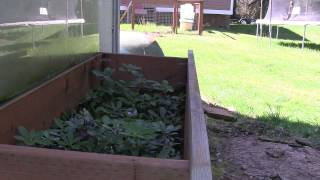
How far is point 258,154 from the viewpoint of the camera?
4160mm

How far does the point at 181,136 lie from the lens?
239 cm

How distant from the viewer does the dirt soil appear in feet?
12.2

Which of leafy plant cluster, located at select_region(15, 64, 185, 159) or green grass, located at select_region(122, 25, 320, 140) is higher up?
leafy plant cluster, located at select_region(15, 64, 185, 159)

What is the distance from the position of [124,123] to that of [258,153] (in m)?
2.38

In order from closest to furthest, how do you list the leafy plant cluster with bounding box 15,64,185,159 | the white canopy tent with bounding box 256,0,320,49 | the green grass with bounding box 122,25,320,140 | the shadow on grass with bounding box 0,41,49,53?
the leafy plant cluster with bounding box 15,64,185,159, the shadow on grass with bounding box 0,41,49,53, the green grass with bounding box 122,25,320,140, the white canopy tent with bounding box 256,0,320,49

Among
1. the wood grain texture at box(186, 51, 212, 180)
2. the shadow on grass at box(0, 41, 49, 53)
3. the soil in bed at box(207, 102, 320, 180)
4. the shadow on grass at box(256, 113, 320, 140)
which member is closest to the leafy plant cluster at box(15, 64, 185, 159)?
the wood grain texture at box(186, 51, 212, 180)

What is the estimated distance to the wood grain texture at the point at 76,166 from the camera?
121 centimetres

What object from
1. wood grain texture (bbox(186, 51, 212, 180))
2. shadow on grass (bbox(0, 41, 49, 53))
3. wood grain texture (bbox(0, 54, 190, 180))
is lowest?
wood grain texture (bbox(0, 54, 190, 180))

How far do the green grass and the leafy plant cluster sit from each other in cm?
235

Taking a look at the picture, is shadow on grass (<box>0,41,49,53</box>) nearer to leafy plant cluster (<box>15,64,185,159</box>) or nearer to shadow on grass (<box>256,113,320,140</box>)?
leafy plant cluster (<box>15,64,185,159</box>)

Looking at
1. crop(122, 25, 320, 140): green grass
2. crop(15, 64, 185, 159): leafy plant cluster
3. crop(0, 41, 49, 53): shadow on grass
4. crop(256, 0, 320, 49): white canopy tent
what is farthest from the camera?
crop(256, 0, 320, 49): white canopy tent

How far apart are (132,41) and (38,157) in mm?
5903

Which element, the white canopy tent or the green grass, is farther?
the white canopy tent

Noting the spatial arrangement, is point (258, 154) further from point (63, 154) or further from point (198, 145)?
point (63, 154)
